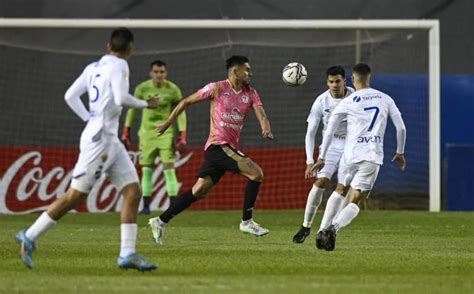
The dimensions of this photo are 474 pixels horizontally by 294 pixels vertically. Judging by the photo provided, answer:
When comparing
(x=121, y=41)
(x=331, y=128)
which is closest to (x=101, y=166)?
(x=121, y=41)

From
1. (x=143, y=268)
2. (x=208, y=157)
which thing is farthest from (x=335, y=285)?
(x=208, y=157)

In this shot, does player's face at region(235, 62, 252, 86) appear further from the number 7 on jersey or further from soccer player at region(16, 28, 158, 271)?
soccer player at region(16, 28, 158, 271)

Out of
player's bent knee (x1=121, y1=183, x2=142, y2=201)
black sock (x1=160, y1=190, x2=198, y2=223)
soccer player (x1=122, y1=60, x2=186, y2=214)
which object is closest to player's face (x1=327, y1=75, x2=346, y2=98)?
black sock (x1=160, y1=190, x2=198, y2=223)

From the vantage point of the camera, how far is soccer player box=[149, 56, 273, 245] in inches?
631

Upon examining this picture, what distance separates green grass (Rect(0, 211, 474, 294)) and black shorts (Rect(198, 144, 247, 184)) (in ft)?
2.70

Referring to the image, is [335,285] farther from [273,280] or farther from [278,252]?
[278,252]

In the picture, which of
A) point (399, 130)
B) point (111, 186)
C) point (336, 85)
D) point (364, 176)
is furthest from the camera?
point (111, 186)

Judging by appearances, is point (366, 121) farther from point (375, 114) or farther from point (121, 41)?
point (121, 41)

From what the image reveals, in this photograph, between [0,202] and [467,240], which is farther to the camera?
[0,202]

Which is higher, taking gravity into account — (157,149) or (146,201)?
(157,149)

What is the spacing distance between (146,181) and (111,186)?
1.62 meters

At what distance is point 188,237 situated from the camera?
1712cm

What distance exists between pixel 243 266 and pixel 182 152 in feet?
39.0

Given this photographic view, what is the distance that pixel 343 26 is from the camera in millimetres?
24000
